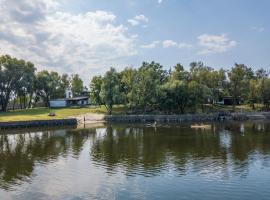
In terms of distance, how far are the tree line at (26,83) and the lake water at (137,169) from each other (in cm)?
6787

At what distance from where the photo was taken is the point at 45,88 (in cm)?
14662

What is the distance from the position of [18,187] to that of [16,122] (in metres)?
63.1

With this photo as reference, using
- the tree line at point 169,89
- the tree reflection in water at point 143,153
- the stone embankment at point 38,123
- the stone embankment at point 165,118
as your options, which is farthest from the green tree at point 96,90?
the tree reflection in water at point 143,153

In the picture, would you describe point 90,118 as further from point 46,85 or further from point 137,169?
point 137,169

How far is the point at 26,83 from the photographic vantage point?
132 meters

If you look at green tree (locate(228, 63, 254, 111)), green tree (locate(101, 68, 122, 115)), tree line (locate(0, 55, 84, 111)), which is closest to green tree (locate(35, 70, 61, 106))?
tree line (locate(0, 55, 84, 111))

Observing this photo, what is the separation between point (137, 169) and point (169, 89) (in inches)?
2967

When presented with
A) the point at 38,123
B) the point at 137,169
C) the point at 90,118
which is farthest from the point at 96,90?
the point at 137,169

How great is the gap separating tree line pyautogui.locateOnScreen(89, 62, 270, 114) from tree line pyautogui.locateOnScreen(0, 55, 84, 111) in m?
26.1

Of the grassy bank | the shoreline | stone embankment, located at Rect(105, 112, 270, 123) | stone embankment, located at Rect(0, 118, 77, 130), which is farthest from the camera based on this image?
the grassy bank

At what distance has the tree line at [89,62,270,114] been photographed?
113438mm

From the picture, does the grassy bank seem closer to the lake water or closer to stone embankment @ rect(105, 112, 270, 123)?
stone embankment @ rect(105, 112, 270, 123)

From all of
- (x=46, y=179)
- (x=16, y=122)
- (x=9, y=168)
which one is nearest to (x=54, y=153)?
(x=9, y=168)

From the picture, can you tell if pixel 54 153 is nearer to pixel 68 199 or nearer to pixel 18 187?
pixel 18 187
